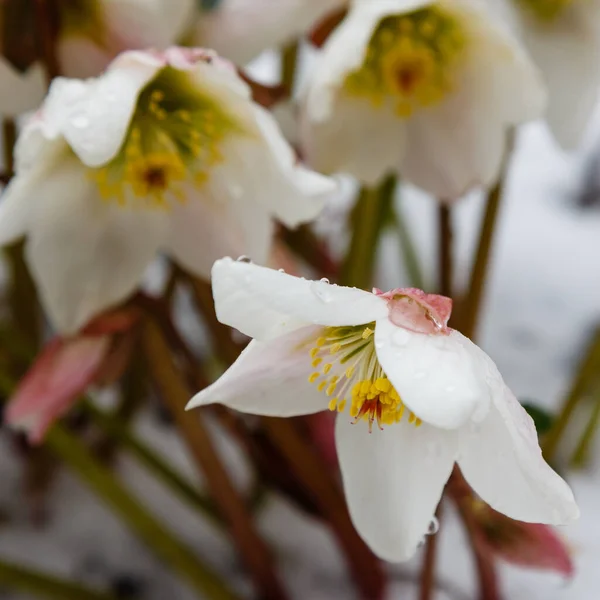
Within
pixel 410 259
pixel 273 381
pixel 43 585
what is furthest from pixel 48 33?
pixel 410 259

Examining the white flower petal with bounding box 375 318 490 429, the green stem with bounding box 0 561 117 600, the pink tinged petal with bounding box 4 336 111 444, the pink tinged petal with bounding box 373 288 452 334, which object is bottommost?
the green stem with bounding box 0 561 117 600

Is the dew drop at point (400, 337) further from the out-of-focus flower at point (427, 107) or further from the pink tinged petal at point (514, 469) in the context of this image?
the out-of-focus flower at point (427, 107)

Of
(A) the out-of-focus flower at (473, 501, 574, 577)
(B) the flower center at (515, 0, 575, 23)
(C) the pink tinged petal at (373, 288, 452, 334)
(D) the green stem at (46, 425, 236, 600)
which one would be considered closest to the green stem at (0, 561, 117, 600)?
(D) the green stem at (46, 425, 236, 600)

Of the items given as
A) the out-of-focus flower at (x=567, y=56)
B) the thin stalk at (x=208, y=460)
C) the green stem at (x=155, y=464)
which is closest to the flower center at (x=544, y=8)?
the out-of-focus flower at (x=567, y=56)

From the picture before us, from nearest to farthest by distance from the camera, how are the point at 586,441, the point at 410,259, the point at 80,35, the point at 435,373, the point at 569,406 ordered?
1. the point at 435,373
2. the point at 80,35
3. the point at 569,406
4. the point at 586,441
5. the point at 410,259

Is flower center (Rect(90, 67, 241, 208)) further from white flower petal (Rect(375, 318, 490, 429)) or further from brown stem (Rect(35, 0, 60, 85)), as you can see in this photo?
white flower petal (Rect(375, 318, 490, 429))

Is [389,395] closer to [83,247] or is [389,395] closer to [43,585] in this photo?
[83,247]
